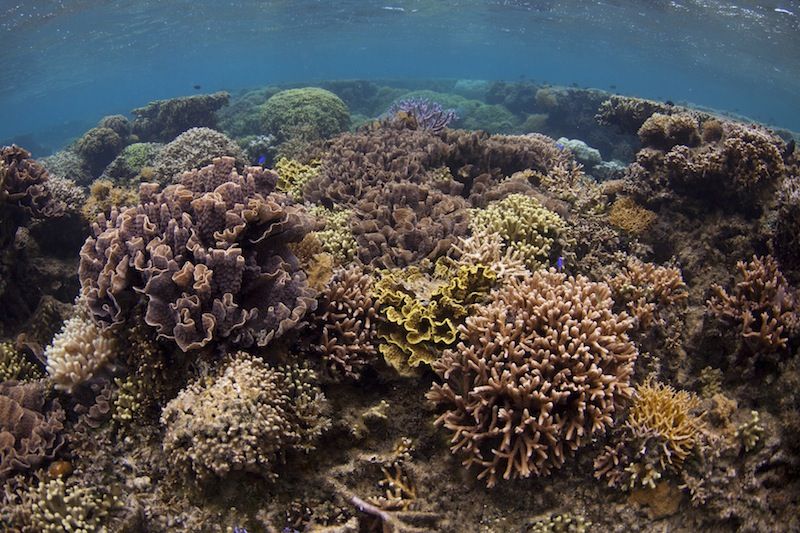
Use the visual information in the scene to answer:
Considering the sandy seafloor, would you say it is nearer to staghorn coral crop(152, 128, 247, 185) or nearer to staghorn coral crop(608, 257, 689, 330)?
staghorn coral crop(608, 257, 689, 330)

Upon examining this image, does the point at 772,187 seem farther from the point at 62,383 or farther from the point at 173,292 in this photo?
the point at 62,383

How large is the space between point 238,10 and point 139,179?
4164 centimetres

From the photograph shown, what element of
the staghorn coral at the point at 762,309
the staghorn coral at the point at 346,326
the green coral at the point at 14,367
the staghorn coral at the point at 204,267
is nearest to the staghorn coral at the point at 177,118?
the green coral at the point at 14,367

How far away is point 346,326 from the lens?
4359 mm

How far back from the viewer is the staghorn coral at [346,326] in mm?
4242

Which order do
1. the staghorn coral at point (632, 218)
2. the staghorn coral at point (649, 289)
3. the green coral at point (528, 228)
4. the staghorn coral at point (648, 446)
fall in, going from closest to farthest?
the staghorn coral at point (648, 446), the staghorn coral at point (649, 289), the green coral at point (528, 228), the staghorn coral at point (632, 218)

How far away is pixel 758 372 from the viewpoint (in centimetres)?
454

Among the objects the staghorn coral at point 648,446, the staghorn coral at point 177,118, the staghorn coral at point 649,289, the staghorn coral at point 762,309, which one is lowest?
the staghorn coral at point 177,118

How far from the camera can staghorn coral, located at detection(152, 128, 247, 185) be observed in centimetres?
1042

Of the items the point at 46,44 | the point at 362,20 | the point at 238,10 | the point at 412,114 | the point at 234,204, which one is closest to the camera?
the point at 234,204

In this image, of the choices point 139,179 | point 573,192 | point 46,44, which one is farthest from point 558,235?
point 46,44

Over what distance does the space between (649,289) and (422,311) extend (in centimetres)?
284

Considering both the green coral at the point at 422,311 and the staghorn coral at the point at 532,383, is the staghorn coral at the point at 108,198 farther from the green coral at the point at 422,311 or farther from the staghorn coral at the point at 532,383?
the staghorn coral at the point at 532,383

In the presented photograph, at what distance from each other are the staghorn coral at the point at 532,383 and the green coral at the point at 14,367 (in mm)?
4806
